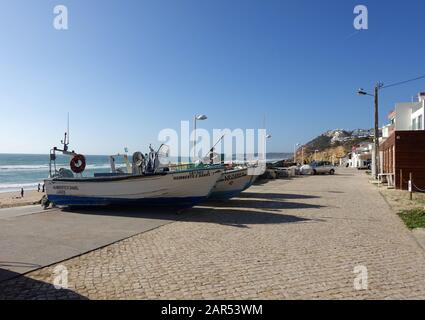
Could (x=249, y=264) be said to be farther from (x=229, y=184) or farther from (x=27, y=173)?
(x=27, y=173)

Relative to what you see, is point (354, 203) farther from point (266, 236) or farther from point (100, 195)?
point (100, 195)

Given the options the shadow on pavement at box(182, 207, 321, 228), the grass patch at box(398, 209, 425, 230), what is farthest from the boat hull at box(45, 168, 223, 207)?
the grass patch at box(398, 209, 425, 230)

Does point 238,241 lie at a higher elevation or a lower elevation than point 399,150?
lower

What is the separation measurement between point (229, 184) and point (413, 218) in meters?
7.44

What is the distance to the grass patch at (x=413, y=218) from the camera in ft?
34.0

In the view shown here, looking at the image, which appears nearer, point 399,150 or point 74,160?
point 74,160

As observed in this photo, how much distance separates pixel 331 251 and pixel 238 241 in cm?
204

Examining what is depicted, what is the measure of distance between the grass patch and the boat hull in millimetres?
6241

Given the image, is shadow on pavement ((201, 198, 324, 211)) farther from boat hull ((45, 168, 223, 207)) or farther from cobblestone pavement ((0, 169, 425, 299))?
cobblestone pavement ((0, 169, 425, 299))

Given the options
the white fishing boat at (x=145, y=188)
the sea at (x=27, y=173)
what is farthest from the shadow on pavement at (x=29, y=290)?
the sea at (x=27, y=173)

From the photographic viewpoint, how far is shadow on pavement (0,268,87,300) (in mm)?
5184
